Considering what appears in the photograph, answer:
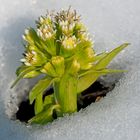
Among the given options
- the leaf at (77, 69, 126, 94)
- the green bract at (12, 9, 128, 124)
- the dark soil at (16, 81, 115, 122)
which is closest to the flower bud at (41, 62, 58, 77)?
the green bract at (12, 9, 128, 124)

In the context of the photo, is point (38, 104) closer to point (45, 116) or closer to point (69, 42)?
point (45, 116)

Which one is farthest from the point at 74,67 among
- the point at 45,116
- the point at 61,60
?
the point at 45,116

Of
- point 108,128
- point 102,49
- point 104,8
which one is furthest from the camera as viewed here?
point 104,8

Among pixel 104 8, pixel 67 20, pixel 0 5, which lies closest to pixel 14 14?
pixel 0 5

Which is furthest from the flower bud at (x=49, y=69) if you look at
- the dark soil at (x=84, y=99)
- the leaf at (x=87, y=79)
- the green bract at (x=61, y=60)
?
the dark soil at (x=84, y=99)

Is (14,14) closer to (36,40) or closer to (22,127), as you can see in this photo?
(36,40)

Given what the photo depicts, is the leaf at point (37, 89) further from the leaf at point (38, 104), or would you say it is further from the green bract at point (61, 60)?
the leaf at point (38, 104)
